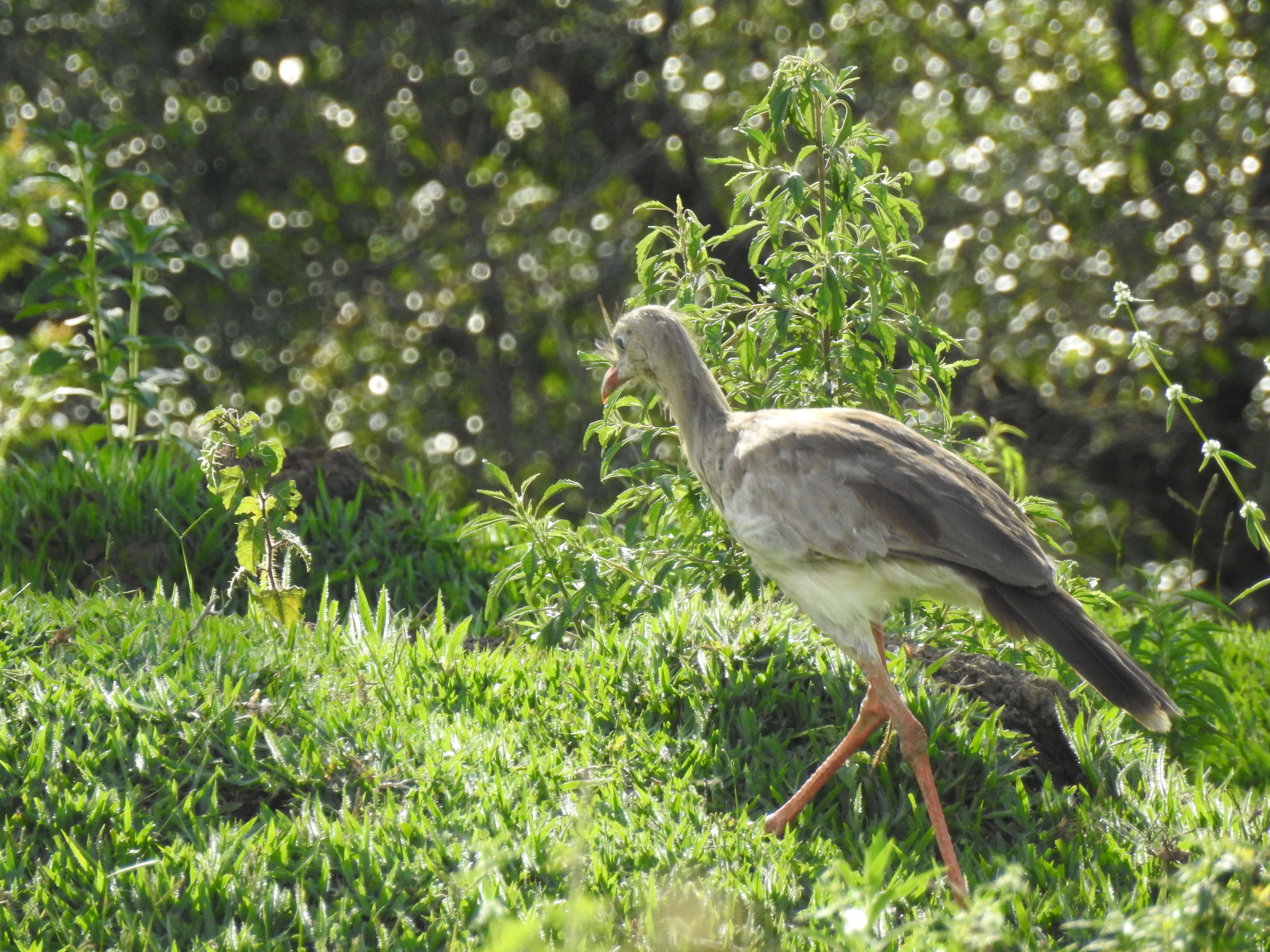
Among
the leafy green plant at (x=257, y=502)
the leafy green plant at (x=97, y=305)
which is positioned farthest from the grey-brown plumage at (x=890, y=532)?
the leafy green plant at (x=97, y=305)

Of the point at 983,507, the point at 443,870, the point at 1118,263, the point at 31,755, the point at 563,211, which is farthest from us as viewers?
the point at 563,211

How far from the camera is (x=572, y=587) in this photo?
425cm

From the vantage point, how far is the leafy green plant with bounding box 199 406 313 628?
13.4 ft

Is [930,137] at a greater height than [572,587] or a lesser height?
greater

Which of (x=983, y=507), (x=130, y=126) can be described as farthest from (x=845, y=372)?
(x=130, y=126)

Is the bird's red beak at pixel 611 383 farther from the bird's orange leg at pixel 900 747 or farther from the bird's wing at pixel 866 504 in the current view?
the bird's orange leg at pixel 900 747

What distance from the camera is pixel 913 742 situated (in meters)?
3.45

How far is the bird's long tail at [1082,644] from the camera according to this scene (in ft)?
10.9

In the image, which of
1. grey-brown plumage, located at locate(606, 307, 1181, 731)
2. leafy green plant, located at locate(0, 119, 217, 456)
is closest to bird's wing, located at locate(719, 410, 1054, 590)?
grey-brown plumage, located at locate(606, 307, 1181, 731)

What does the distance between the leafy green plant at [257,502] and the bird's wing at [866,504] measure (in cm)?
140

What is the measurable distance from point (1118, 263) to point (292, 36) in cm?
543

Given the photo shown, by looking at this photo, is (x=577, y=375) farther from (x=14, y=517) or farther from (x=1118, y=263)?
(x=14, y=517)

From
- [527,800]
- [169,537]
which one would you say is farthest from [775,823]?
[169,537]

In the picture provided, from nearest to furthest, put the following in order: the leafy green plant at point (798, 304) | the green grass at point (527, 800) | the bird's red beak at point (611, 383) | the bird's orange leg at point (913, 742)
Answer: the green grass at point (527, 800) → the bird's orange leg at point (913, 742) → the leafy green plant at point (798, 304) → the bird's red beak at point (611, 383)
